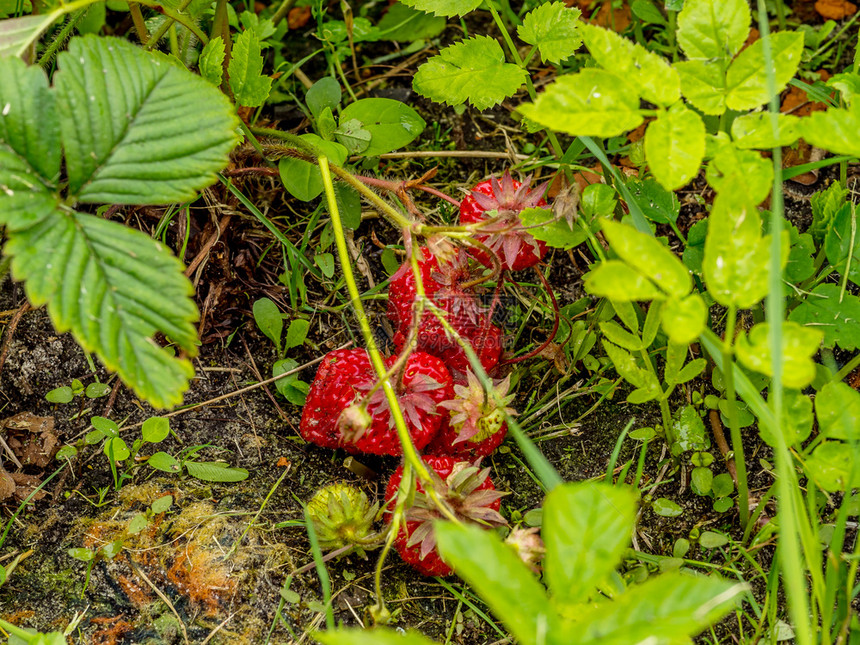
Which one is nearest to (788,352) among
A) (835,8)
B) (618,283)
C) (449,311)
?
(618,283)

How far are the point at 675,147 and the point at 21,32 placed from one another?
1.08 m

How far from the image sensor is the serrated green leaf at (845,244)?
5.06 feet

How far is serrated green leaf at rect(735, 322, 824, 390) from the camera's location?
1055 mm

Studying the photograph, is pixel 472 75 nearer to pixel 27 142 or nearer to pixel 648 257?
pixel 648 257

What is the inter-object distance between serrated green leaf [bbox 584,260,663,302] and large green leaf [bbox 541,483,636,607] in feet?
0.95

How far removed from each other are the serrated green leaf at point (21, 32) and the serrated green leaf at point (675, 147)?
0.98 meters

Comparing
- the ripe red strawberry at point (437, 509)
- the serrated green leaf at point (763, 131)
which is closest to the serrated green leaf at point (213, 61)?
the ripe red strawberry at point (437, 509)

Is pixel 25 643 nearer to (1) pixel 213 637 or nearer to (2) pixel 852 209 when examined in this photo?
(1) pixel 213 637

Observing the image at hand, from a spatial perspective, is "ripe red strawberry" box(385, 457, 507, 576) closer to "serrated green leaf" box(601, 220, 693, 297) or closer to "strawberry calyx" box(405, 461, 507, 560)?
"strawberry calyx" box(405, 461, 507, 560)

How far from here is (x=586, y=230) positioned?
152 cm

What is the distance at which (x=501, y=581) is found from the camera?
2.82 ft

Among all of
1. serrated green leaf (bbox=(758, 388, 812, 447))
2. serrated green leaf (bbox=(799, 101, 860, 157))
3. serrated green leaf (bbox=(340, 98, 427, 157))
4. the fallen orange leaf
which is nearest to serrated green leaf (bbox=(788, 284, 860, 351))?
serrated green leaf (bbox=(758, 388, 812, 447))

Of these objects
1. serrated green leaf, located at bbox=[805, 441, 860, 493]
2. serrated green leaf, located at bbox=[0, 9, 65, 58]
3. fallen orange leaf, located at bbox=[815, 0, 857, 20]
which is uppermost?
serrated green leaf, located at bbox=[0, 9, 65, 58]

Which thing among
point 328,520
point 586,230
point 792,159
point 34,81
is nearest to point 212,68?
point 34,81
